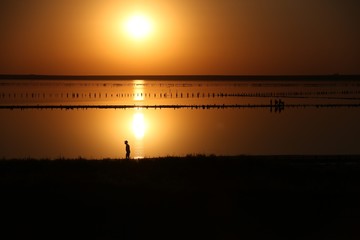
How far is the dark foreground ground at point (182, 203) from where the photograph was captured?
1160 centimetres

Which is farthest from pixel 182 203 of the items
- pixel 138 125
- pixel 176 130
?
pixel 138 125

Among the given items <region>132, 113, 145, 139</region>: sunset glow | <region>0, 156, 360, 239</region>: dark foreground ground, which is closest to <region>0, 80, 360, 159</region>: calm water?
<region>132, 113, 145, 139</region>: sunset glow

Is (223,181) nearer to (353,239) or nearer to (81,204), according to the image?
(81,204)

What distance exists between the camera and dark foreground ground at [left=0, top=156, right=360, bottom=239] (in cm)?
1160

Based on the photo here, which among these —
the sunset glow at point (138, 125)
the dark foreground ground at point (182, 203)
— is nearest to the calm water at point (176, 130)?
the sunset glow at point (138, 125)

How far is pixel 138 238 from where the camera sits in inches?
440

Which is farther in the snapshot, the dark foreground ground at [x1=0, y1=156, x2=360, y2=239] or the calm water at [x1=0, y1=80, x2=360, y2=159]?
the calm water at [x1=0, y1=80, x2=360, y2=159]

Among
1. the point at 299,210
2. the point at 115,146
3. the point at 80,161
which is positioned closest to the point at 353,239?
the point at 299,210

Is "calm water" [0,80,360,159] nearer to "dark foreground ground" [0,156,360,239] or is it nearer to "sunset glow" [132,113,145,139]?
"sunset glow" [132,113,145,139]

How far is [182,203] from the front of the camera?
13234mm

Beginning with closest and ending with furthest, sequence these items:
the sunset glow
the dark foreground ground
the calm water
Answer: the dark foreground ground → the calm water → the sunset glow

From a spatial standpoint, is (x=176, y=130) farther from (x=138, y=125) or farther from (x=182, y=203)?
(x=182, y=203)

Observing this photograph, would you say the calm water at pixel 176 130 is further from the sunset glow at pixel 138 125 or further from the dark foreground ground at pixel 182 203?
the dark foreground ground at pixel 182 203

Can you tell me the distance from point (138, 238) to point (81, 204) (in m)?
2.61
